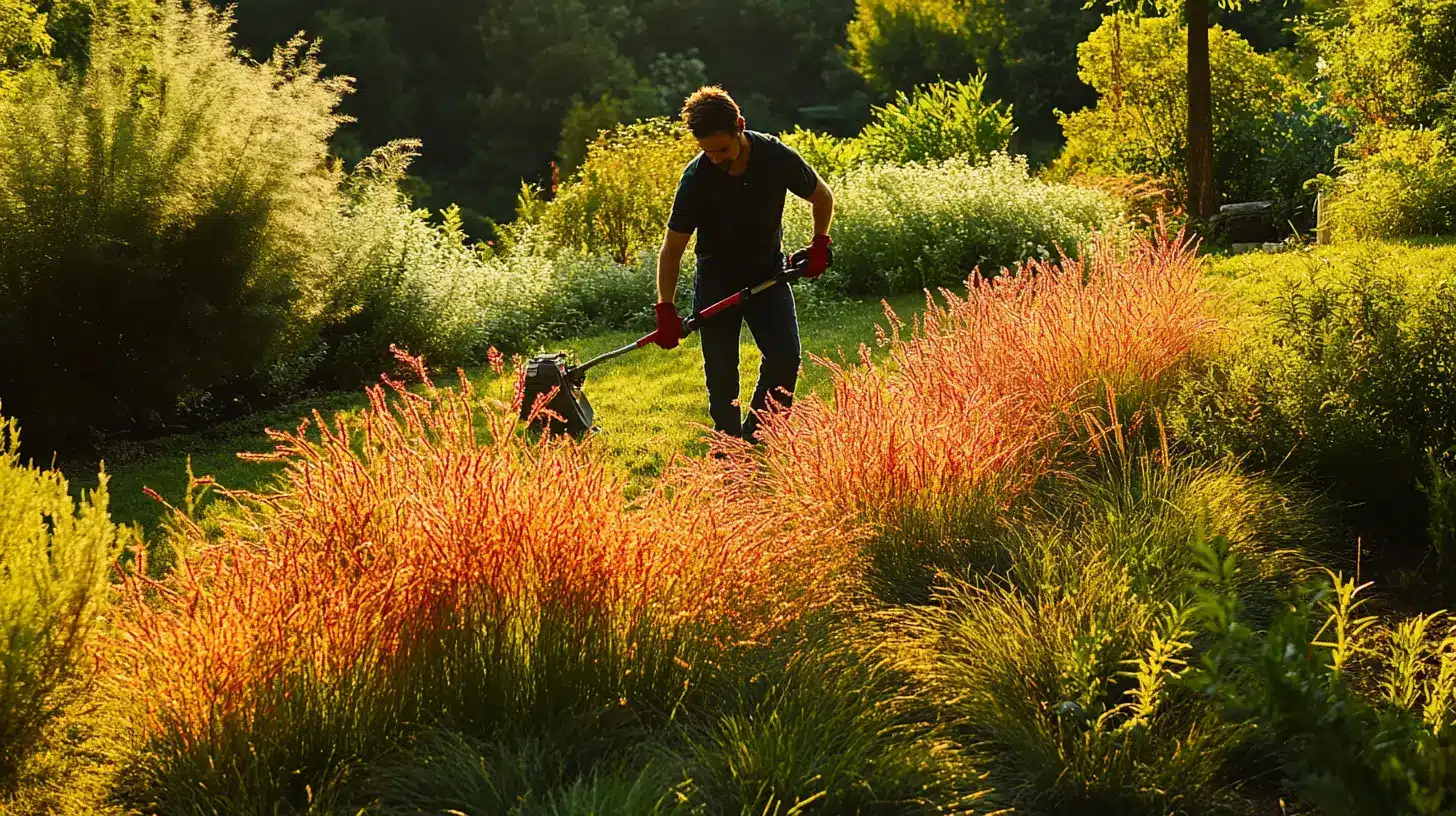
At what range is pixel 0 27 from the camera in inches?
390

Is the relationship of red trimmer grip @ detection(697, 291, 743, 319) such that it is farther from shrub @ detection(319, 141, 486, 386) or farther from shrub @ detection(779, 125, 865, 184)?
shrub @ detection(779, 125, 865, 184)

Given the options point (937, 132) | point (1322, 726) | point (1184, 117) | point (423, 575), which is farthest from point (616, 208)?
point (1322, 726)

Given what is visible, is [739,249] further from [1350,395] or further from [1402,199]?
[1402,199]

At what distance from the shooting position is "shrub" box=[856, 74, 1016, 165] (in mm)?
18188

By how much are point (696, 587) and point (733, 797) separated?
2.30 feet

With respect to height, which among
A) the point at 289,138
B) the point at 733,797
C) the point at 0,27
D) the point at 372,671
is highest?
the point at 0,27

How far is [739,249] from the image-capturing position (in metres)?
6.07

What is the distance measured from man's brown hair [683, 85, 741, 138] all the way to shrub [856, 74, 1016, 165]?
41.7 feet

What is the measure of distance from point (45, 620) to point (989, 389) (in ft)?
11.6

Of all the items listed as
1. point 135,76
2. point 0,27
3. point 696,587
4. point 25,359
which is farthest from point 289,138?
point 696,587

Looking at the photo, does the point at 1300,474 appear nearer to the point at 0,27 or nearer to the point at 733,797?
the point at 733,797

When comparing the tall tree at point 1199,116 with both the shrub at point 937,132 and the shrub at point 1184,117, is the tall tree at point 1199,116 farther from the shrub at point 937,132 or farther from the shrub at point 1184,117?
the shrub at point 937,132

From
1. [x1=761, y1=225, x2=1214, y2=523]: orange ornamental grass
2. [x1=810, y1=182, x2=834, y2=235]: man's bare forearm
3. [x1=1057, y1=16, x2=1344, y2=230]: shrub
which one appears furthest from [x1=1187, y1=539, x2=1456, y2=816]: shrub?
[x1=1057, y1=16, x2=1344, y2=230]: shrub

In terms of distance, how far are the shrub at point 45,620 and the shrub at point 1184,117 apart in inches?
618
